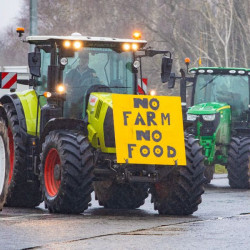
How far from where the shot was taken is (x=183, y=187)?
14258mm

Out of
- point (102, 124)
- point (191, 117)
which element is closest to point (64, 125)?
point (102, 124)

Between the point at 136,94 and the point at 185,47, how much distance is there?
36909 mm

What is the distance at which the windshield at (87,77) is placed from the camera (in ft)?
49.3

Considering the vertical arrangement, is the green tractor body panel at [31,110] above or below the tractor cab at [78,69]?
below

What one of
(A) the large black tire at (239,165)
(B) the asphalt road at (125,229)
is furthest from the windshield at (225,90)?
(B) the asphalt road at (125,229)

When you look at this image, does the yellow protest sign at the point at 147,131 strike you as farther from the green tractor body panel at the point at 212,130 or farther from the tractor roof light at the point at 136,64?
the green tractor body panel at the point at 212,130

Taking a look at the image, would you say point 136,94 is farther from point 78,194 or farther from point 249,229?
point 249,229

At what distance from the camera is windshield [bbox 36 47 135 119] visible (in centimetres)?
1502

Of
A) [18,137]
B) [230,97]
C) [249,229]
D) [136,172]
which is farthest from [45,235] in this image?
[230,97]

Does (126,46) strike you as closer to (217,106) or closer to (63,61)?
(63,61)

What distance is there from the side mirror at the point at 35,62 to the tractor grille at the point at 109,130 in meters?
1.14

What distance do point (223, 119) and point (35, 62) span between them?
29.4 feet

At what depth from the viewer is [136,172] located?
14188 mm

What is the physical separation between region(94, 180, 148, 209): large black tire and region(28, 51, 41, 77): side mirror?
2.02m
